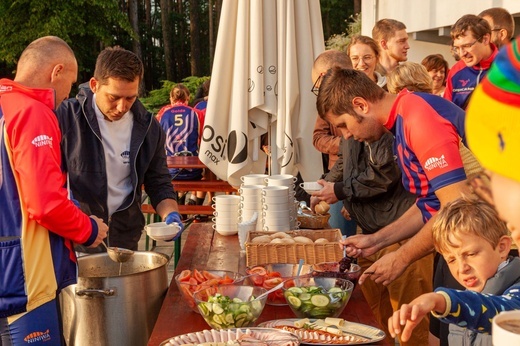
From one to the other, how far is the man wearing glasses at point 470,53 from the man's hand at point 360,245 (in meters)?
2.55

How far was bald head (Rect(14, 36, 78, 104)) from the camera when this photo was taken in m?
3.18

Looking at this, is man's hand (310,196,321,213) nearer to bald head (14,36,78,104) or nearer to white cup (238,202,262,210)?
white cup (238,202,262,210)

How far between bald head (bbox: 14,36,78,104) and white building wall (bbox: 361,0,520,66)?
8383 millimetres

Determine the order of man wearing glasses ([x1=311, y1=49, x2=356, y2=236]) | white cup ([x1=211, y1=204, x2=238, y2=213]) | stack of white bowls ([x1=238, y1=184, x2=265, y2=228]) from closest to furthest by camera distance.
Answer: stack of white bowls ([x1=238, y1=184, x2=265, y2=228]), white cup ([x1=211, y1=204, x2=238, y2=213]), man wearing glasses ([x1=311, y1=49, x2=356, y2=236])

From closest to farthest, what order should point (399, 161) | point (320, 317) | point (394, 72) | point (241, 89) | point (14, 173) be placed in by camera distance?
point (320, 317)
point (14, 173)
point (399, 161)
point (394, 72)
point (241, 89)

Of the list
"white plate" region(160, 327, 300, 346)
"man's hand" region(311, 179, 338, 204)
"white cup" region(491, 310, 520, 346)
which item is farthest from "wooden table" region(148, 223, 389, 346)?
"white cup" region(491, 310, 520, 346)

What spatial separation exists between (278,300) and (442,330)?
83cm

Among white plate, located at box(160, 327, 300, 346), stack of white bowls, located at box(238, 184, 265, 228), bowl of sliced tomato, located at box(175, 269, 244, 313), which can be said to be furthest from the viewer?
stack of white bowls, located at box(238, 184, 265, 228)

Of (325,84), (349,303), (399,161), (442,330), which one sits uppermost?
(325,84)

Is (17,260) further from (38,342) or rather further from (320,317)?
(320,317)

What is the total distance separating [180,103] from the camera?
9.31 meters

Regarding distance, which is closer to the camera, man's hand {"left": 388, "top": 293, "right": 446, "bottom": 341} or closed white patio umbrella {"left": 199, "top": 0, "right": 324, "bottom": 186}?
man's hand {"left": 388, "top": 293, "right": 446, "bottom": 341}

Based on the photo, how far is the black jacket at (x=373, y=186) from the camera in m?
3.91

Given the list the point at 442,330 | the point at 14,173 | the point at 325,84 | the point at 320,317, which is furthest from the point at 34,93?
the point at 442,330
